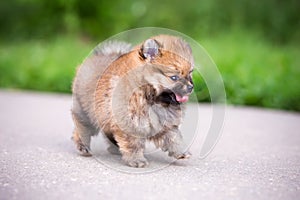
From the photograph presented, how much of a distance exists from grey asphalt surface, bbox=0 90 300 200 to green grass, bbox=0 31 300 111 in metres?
1.47

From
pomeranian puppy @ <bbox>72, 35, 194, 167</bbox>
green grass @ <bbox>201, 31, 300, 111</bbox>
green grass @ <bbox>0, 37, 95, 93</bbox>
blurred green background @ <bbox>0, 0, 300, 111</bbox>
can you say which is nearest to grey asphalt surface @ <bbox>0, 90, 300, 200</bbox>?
pomeranian puppy @ <bbox>72, 35, 194, 167</bbox>

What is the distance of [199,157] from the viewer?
4496 millimetres

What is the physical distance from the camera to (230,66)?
8867 mm

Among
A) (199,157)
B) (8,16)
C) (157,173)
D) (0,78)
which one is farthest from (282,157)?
(8,16)

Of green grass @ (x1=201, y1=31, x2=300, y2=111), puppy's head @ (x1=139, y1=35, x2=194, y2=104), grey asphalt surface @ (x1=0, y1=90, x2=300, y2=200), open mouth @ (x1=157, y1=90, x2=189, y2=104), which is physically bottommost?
grey asphalt surface @ (x1=0, y1=90, x2=300, y2=200)

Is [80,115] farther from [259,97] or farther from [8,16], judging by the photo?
[8,16]

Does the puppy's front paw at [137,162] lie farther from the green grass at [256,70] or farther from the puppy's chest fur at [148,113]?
the green grass at [256,70]

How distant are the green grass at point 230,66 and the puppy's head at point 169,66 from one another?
293cm

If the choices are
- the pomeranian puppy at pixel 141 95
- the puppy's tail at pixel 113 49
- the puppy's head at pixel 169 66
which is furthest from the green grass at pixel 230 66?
the puppy's head at pixel 169 66

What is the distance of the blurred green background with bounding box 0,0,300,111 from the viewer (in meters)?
9.48

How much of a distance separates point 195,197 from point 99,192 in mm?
633

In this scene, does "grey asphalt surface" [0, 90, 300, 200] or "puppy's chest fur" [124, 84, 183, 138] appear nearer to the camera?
"grey asphalt surface" [0, 90, 300, 200]

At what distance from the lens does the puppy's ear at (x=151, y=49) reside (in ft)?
12.0

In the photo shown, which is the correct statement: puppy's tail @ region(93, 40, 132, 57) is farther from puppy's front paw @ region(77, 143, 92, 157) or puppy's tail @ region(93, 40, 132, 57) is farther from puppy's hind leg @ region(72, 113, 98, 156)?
puppy's front paw @ region(77, 143, 92, 157)
